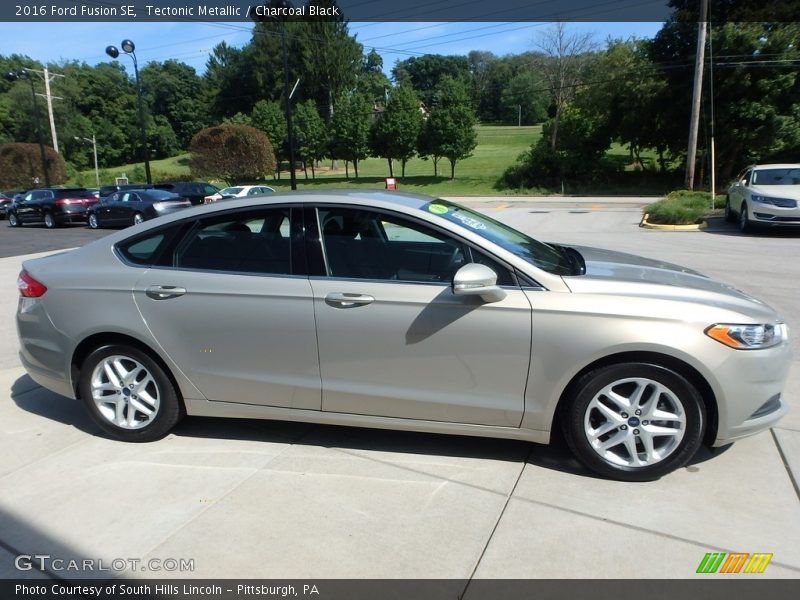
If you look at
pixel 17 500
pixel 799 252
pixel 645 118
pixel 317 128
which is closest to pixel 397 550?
pixel 17 500

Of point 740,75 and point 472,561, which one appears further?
point 740,75

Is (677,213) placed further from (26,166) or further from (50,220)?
(26,166)

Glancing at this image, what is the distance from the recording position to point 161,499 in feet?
10.8

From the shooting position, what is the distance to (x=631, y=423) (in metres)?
3.26

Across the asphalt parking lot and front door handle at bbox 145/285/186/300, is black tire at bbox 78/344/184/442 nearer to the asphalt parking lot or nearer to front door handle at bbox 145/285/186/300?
the asphalt parking lot

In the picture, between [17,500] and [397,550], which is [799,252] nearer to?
[397,550]

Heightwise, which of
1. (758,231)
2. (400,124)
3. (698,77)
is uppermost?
(400,124)

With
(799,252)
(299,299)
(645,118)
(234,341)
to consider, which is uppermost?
(645,118)

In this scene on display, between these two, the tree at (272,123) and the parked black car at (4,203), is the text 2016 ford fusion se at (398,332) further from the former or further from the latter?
the tree at (272,123)

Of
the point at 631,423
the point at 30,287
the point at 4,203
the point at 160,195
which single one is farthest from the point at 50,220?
the point at 631,423

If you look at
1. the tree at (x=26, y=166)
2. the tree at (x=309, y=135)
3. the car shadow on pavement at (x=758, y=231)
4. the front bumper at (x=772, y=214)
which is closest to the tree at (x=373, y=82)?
the tree at (x=309, y=135)

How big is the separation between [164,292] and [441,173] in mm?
55507

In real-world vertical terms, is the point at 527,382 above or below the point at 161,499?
above

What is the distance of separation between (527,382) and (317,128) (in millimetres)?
59272
